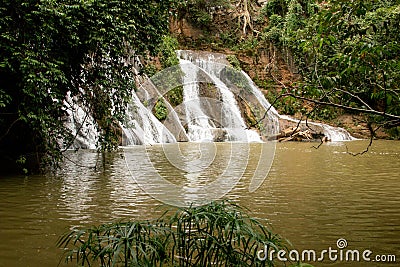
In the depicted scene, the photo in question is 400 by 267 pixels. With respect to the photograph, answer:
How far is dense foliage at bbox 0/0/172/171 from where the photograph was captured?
683cm

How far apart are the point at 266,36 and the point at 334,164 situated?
71.4 ft

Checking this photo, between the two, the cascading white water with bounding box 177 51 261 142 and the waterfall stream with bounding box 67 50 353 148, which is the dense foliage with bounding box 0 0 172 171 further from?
the cascading white water with bounding box 177 51 261 142

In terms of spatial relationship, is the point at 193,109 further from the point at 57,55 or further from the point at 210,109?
the point at 57,55

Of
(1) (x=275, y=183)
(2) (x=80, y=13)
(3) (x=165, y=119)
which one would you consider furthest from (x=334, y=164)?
(3) (x=165, y=119)

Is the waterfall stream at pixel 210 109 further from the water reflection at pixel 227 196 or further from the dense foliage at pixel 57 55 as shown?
the water reflection at pixel 227 196

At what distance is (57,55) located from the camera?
773 centimetres

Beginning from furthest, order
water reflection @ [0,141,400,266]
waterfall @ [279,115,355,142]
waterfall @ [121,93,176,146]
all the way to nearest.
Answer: waterfall @ [279,115,355,142], waterfall @ [121,93,176,146], water reflection @ [0,141,400,266]

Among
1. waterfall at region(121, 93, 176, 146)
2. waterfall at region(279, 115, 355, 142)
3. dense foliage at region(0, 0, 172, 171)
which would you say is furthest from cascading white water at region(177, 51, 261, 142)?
dense foliage at region(0, 0, 172, 171)

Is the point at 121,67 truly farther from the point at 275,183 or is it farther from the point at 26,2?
the point at 275,183

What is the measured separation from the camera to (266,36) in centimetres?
3052

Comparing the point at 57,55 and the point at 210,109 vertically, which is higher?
the point at 210,109

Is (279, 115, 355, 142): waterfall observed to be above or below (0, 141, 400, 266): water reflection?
above

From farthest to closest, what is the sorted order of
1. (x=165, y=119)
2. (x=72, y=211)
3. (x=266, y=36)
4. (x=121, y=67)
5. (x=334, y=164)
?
1. (x=266, y=36)
2. (x=165, y=119)
3. (x=334, y=164)
4. (x=121, y=67)
5. (x=72, y=211)

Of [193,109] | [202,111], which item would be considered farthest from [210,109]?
[193,109]
